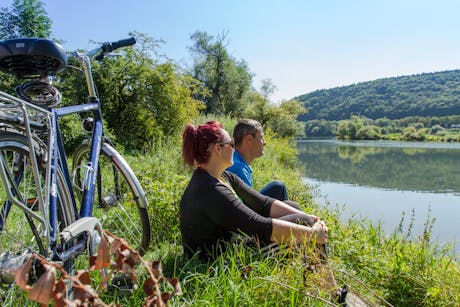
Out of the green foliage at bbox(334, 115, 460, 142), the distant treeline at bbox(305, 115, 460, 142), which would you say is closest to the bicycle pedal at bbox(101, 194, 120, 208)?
the green foliage at bbox(334, 115, 460, 142)

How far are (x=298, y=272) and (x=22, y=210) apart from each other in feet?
3.80

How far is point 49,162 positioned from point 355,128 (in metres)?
62.3

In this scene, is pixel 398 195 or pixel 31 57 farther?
pixel 398 195

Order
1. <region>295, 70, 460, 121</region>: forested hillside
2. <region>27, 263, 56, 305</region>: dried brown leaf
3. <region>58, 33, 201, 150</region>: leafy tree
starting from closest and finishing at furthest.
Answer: <region>27, 263, 56, 305</region>: dried brown leaf → <region>58, 33, 201, 150</region>: leafy tree → <region>295, 70, 460, 121</region>: forested hillside

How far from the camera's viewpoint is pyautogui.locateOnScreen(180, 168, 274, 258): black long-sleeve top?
1.85m

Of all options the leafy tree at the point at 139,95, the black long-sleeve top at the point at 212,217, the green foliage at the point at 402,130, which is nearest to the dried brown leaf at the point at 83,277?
the black long-sleeve top at the point at 212,217

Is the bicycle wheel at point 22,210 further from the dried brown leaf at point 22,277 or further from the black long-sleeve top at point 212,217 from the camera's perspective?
the dried brown leaf at point 22,277

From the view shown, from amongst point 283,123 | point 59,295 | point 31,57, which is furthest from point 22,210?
A: point 283,123

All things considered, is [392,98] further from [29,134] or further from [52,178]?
[29,134]

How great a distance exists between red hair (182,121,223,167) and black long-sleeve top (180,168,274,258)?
88 millimetres

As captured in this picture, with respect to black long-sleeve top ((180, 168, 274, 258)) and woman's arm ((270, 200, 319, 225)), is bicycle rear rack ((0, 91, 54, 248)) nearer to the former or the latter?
black long-sleeve top ((180, 168, 274, 258))

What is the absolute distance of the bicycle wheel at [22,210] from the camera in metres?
1.37

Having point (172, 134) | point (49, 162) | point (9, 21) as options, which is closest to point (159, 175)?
point (49, 162)

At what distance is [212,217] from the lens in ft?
6.21
